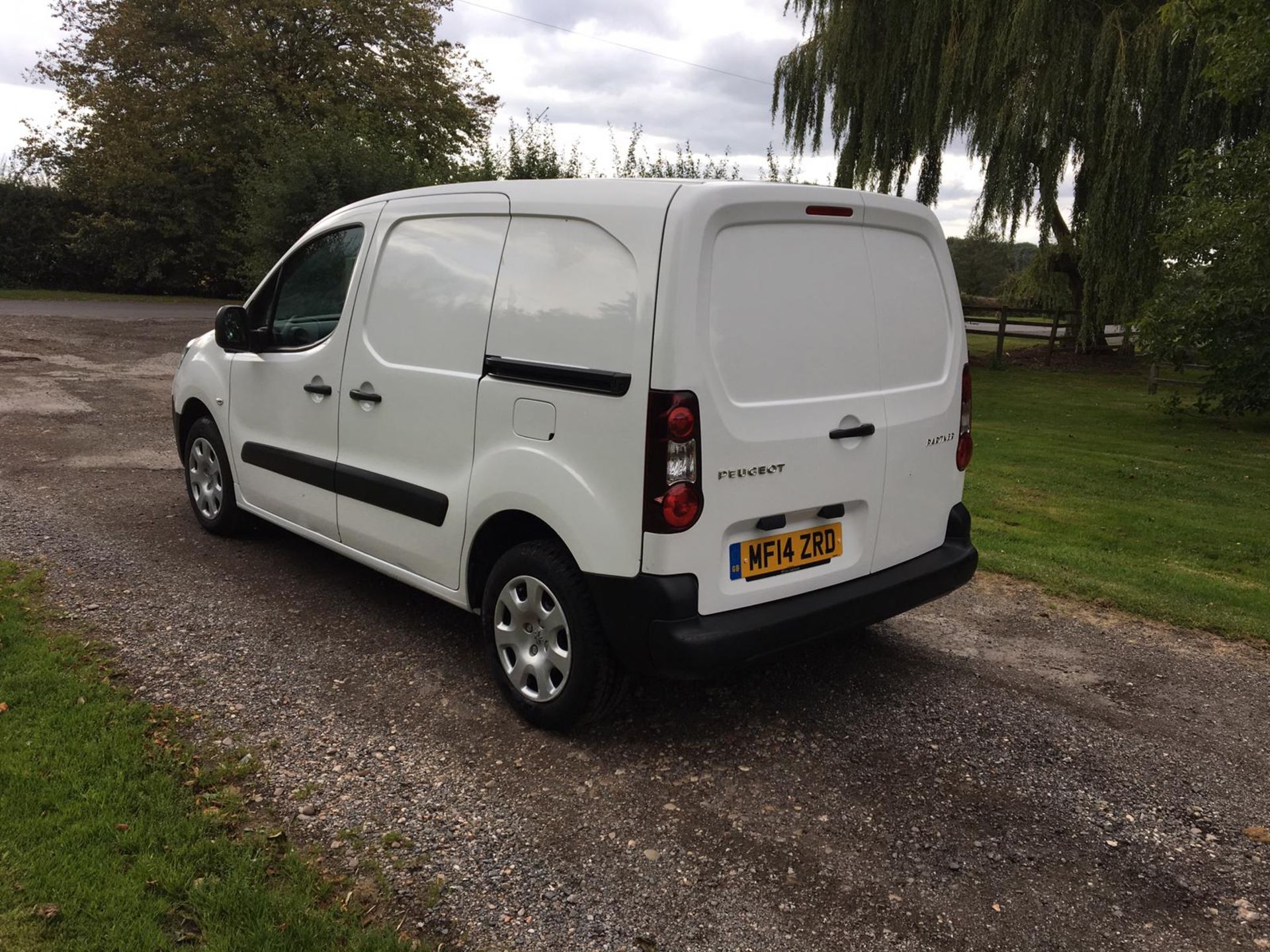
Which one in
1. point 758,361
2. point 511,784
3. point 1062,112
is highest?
point 1062,112

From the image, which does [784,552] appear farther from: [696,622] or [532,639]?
[532,639]

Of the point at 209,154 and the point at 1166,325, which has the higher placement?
the point at 209,154

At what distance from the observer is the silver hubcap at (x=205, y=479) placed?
5.81 m

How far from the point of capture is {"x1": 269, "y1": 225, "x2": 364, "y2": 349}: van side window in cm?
462

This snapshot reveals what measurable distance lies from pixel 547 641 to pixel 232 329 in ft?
9.11

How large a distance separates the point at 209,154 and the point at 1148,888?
29.9 meters

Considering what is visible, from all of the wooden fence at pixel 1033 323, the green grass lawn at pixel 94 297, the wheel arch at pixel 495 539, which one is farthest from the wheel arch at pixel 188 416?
the green grass lawn at pixel 94 297

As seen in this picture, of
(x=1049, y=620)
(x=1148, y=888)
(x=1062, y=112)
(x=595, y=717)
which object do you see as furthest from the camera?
(x=1062, y=112)

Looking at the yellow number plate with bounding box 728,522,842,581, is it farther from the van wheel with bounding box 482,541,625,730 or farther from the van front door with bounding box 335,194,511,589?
the van front door with bounding box 335,194,511,589

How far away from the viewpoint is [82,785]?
10.0 feet

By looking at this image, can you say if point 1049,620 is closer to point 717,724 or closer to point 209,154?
point 717,724

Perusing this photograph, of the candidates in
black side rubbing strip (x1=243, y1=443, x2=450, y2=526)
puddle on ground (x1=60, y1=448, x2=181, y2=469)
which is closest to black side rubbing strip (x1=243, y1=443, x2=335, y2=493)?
black side rubbing strip (x1=243, y1=443, x2=450, y2=526)

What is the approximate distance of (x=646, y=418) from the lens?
3.10 m

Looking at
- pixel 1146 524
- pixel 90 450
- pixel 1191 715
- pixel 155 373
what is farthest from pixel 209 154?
pixel 1191 715
